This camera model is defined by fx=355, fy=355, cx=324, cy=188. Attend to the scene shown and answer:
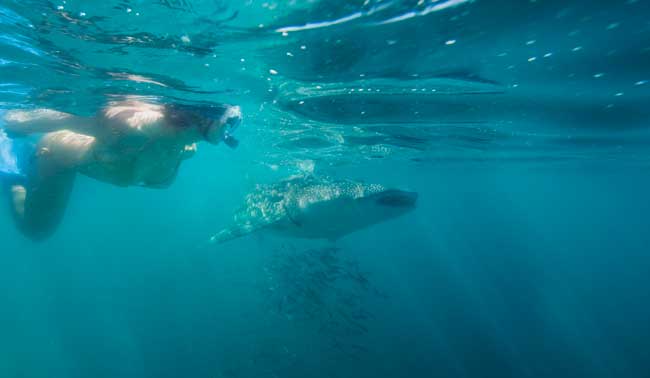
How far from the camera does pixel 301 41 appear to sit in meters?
7.38

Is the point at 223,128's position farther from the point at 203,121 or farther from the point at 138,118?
the point at 138,118

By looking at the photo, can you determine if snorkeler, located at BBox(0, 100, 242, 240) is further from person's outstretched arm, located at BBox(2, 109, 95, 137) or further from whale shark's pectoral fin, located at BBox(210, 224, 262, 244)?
person's outstretched arm, located at BBox(2, 109, 95, 137)

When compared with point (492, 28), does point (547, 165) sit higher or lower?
lower

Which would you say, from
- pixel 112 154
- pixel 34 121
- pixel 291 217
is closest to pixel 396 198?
pixel 291 217

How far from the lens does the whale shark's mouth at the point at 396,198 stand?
813cm

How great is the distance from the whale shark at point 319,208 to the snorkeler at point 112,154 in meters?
3.22

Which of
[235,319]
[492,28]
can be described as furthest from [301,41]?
[235,319]

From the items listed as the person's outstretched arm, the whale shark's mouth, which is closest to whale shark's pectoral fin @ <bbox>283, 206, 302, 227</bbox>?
the whale shark's mouth

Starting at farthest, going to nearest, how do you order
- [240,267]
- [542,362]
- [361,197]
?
1. [240,267]
2. [542,362]
3. [361,197]

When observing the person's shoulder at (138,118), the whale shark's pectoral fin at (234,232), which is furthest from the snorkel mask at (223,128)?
the whale shark's pectoral fin at (234,232)

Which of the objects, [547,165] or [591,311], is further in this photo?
[547,165]

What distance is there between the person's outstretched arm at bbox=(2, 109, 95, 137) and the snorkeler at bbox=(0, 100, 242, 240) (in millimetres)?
4048

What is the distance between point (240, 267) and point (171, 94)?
1092 inches

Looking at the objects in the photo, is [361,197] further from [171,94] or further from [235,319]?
[235,319]
